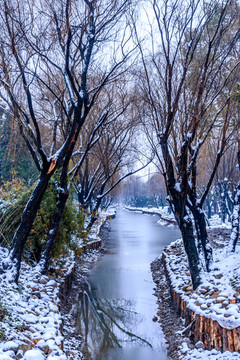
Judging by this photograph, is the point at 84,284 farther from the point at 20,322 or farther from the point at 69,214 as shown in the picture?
the point at 20,322

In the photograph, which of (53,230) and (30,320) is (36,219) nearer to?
(53,230)

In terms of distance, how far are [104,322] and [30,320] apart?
2.48 m

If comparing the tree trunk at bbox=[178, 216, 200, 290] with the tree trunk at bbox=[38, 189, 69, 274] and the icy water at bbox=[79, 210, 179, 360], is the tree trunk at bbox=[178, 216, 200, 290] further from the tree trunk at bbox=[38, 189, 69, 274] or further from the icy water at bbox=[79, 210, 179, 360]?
the tree trunk at bbox=[38, 189, 69, 274]

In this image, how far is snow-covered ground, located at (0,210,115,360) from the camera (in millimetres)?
3176

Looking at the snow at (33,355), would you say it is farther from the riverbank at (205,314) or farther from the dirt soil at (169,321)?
the dirt soil at (169,321)

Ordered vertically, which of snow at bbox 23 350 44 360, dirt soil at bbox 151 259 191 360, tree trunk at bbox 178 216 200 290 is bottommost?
dirt soil at bbox 151 259 191 360

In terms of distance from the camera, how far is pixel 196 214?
22.9ft

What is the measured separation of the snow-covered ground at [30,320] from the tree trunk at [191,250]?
2467mm

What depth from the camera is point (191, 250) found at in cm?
621

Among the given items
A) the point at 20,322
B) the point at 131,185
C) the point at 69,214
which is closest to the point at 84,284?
the point at 69,214

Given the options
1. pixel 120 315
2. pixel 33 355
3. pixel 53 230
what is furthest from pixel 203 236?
pixel 33 355

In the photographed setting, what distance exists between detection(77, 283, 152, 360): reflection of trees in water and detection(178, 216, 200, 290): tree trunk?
136 cm

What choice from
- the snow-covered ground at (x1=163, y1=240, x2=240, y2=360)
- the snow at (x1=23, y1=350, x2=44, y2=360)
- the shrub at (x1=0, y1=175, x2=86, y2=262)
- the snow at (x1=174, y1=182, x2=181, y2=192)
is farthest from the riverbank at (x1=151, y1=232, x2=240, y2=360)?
the shrub at (x1=0, y1=175, x2=86, y2=262)

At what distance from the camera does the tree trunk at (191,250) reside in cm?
607
